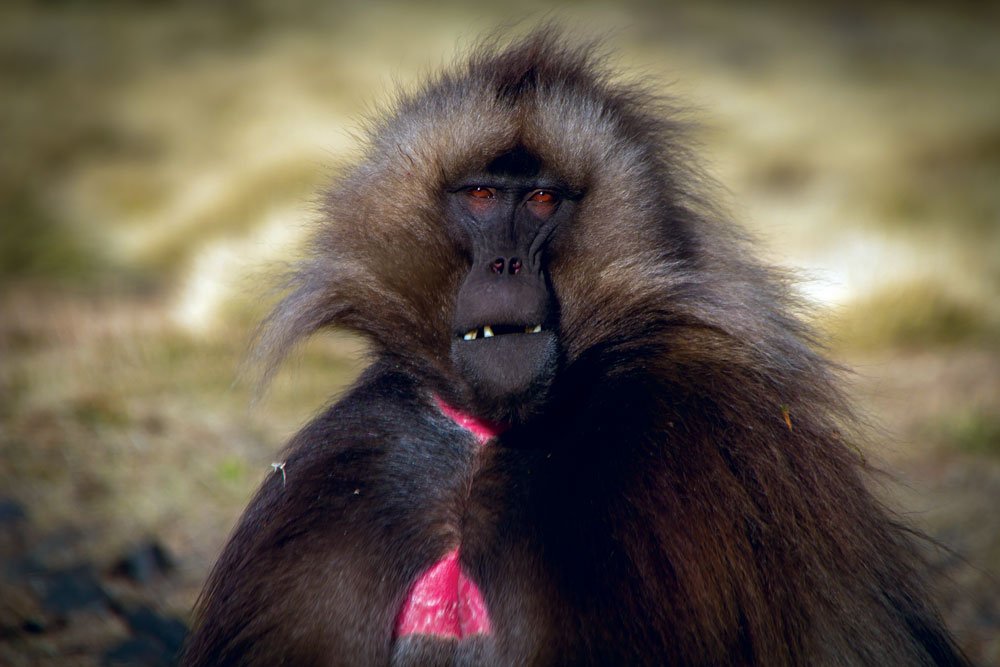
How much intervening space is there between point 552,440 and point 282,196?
8555 mm

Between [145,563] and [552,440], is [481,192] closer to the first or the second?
[552,440]

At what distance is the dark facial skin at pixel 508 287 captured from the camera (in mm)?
2855

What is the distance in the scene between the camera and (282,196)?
11.0m

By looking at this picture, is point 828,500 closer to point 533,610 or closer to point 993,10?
point 533,610

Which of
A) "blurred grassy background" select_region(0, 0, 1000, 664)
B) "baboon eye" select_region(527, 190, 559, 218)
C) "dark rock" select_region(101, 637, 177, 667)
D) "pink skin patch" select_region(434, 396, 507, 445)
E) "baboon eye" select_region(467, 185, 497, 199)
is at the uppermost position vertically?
"baboon eye" select_region(467, 185, 497, 199)

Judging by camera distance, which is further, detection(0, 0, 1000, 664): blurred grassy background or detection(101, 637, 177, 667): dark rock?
detection(0, 0, 1000, 664): blurred grassy background

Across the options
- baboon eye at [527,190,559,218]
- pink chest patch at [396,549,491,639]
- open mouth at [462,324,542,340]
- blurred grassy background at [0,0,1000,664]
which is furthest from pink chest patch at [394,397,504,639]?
blurred grassy background at [0,0,1000,664]

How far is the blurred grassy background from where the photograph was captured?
6.13 m

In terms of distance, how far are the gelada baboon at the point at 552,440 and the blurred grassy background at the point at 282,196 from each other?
2311mm

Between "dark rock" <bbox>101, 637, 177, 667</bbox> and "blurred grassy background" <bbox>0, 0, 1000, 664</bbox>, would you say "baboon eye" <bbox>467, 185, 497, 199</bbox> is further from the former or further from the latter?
"blurred grassy background" <bbox>0, 0, 1000, 664</bbox>

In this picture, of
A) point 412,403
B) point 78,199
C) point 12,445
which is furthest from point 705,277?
point 78,199

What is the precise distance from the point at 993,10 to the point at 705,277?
10089mm

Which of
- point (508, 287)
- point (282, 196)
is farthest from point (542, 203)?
point (282, 196)

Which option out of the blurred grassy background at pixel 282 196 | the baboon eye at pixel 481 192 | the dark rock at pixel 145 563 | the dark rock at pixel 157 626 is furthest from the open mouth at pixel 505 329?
the blurred grassy background at pixel 282 196
